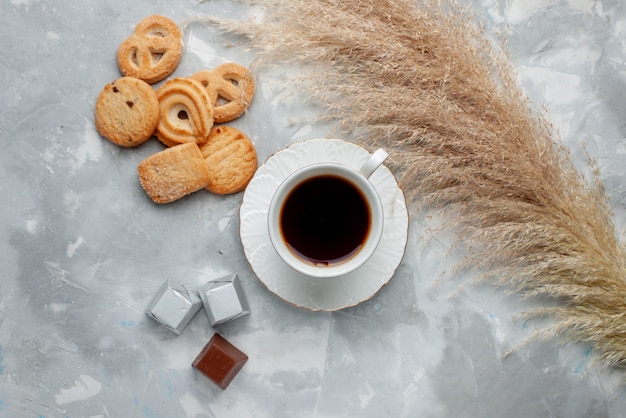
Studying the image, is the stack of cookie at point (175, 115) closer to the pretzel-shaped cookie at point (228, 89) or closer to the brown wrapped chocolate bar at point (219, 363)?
the pretzel-shaped cookie at point (228, 89)

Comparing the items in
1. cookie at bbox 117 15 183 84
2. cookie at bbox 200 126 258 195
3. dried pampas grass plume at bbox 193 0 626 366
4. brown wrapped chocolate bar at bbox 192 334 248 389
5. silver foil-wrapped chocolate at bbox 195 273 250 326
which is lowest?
brown wrapped chocolate bar at bbox 192 334 248 389

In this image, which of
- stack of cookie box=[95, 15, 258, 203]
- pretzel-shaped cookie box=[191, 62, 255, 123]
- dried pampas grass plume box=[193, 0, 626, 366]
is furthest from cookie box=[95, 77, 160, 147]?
dried pampas grass plume box=[193, 0, 626, 366]

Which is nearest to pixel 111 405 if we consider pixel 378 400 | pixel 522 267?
pixel 378 400

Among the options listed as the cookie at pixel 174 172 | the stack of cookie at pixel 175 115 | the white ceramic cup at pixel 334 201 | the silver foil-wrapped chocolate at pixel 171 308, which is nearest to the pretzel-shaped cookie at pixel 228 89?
the stack of cookie at pixel 175 115

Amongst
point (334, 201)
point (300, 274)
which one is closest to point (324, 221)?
point (334, 201)

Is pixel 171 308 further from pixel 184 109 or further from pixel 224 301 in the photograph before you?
pixel 184 109

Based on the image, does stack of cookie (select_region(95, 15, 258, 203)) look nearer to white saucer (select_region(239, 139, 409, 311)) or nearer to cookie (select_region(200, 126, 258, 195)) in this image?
cookie (select_region(200, 126, 258, 195))
